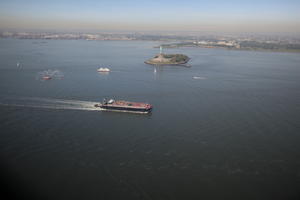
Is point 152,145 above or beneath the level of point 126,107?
beneath

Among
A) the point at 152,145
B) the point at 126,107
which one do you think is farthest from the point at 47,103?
the point at 152,145

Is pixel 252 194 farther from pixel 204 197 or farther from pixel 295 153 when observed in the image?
pixel 295 153

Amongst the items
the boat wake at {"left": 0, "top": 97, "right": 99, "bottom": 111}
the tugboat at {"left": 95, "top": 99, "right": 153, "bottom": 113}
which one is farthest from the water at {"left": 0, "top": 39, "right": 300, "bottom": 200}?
the tugboat at {"left": 95, "top": 99, "right": 153, "bottom": 113}

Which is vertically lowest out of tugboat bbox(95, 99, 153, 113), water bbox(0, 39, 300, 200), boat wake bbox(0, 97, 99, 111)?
water bbox(0, 39, 300, 200)

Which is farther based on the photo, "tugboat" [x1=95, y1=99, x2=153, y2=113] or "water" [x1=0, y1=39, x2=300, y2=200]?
"tugboat" [x1=95, y1=99, x2=153, y2=113]

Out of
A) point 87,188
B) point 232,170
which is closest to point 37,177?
point 87,188

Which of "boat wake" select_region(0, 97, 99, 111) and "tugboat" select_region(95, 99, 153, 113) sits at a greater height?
"boat wake" select_region(0, 97, 99, 111)

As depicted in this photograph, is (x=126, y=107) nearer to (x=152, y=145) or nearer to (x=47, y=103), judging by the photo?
(x=47, y=103)

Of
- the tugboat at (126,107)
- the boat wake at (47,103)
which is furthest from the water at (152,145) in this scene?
the tugboat at (126,107)

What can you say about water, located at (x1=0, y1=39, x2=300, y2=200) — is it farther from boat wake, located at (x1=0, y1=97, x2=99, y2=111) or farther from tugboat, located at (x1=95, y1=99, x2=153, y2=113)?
tugboat, located at (x1=95, y1=99, x2=153, y2=113)

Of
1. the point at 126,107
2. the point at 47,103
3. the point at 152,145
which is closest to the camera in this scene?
the point at 152,145
